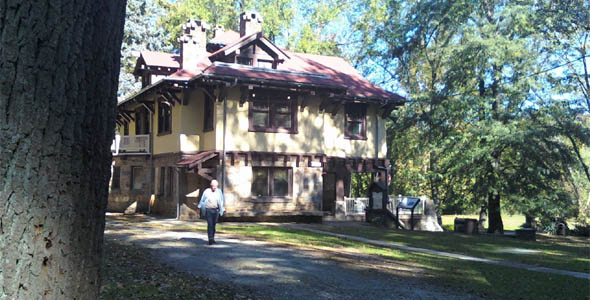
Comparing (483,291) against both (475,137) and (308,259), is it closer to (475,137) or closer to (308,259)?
(308,259)

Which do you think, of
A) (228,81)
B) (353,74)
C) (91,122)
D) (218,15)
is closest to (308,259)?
(91,122)

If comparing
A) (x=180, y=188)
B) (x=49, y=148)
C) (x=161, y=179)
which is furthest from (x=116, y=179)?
(x=49, y=148)

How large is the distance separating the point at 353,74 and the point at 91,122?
29.5 meters

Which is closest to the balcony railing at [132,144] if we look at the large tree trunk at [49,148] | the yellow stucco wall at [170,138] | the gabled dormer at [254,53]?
the yellow stucco wall at [170,138]

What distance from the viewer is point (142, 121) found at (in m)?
31.4

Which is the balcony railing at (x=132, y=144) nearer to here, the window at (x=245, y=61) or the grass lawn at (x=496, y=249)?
the window at (x=245, y=61)

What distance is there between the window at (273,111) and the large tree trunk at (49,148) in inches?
859

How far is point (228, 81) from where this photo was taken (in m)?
23.4

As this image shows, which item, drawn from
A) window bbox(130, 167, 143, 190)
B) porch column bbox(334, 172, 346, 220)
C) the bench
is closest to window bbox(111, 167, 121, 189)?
window bbox(130, 167, 143, 190)

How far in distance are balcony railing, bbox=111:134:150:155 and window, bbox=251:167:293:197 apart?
7.46 m

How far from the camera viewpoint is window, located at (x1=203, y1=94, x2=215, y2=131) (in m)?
24.9

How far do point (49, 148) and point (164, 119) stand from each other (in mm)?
25887

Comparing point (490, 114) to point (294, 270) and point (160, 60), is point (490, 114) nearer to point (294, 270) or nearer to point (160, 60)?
point (160, 60)

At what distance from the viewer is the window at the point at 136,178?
30.7 meters
